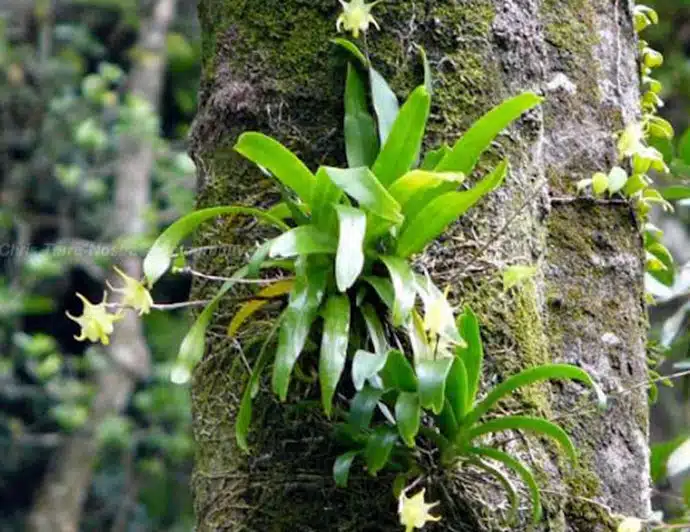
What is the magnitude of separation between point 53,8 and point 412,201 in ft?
17.3

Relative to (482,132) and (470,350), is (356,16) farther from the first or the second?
(470,350)

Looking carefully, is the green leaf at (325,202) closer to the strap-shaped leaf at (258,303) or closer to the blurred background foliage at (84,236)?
the strap-shaped leaf at (258,303)

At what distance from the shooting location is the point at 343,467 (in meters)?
1.40

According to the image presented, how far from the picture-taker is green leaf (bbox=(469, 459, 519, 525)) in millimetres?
1433

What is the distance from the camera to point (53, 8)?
6273mm

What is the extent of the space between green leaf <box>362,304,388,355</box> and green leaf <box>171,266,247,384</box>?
157mm

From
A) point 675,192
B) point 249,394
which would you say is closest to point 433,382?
point 249,394

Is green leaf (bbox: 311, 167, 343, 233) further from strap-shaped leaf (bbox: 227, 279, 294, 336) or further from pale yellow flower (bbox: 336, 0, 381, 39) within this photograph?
pale yellow flower (bbox: 336, 0, 381, 39)

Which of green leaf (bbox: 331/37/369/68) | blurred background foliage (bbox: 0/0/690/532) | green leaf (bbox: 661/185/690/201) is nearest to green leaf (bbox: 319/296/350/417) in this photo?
green leaf (bbox: 331/37/369/68)

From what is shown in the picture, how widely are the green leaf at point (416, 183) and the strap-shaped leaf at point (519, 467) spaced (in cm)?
30

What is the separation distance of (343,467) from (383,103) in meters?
0.47

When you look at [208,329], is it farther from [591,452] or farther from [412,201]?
[591,452]

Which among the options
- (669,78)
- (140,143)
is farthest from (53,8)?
(669,78)

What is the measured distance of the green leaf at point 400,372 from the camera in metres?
1.38
